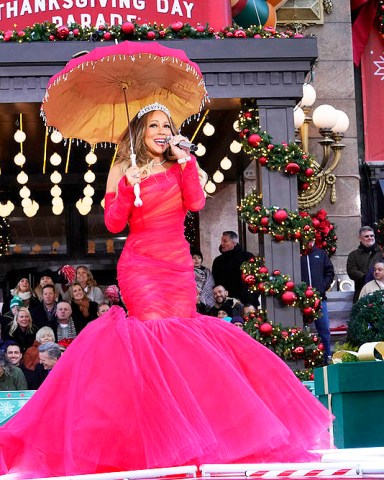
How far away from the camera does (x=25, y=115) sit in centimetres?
1407

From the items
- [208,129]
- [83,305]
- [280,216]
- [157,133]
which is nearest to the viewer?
[157,133]

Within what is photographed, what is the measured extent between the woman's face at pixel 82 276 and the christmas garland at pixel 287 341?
2.45 metres

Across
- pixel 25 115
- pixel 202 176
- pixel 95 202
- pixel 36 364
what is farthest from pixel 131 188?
pixel 95 202

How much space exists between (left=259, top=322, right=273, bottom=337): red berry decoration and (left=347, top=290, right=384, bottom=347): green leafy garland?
412cm

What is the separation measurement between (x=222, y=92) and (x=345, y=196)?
677 cm

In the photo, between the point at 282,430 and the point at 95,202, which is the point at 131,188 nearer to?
the point at 282,430

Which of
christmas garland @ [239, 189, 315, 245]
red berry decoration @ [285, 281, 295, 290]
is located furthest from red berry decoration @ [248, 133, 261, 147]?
red berry decoration @ [285, 281, 295, 290]

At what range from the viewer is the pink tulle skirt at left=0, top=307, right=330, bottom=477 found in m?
4.95

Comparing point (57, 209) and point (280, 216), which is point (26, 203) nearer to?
point (57, 209)

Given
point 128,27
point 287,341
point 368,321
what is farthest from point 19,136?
point 368,321

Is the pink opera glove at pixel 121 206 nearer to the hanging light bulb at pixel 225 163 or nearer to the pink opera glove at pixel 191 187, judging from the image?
the pink opera glove at pixel 191 187

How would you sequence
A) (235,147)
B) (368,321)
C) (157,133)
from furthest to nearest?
A: (235,147) < (368,321) < (157,133)

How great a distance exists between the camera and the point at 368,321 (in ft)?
25.7

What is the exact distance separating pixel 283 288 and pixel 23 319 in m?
3.08
